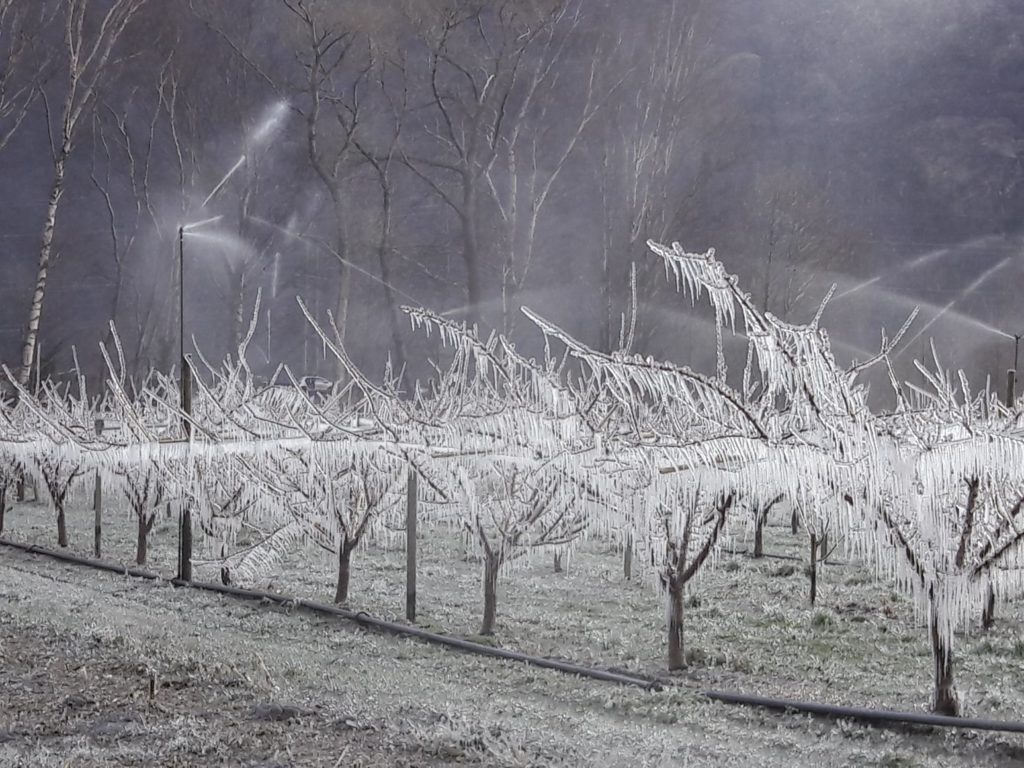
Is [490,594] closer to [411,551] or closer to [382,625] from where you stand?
[411,551]

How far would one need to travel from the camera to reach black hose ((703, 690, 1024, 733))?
6.28m

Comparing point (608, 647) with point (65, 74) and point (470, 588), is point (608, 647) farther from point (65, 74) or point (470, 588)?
point (65, 74)

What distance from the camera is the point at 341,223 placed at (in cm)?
2686

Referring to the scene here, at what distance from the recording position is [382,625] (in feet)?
33.7

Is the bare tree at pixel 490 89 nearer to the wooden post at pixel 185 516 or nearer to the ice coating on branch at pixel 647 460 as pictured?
the wooden post at pixel 185 516

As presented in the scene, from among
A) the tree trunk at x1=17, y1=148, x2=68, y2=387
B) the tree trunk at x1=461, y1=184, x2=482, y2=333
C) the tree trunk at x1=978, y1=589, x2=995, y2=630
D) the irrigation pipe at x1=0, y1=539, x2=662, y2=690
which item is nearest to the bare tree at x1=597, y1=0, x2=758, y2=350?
the tree trunk at x1=461, y1=184, x2=482, y2=333

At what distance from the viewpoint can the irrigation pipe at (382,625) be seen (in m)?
8.25

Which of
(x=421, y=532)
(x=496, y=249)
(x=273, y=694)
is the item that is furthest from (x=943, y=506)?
(x=496, y=249)

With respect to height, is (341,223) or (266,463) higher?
(341,223)

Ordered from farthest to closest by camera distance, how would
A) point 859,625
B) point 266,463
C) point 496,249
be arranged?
1. point 496,249
2. point 266,463
3. point 859,625

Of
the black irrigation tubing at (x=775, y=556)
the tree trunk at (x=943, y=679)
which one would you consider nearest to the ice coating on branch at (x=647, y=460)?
the tree trunk at (x=943, y=679)

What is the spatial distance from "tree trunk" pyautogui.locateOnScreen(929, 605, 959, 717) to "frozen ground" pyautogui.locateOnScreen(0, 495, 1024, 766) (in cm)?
42

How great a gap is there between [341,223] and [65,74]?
16650mm

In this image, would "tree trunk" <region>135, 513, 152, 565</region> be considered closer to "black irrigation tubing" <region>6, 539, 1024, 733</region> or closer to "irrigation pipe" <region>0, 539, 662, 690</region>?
"irrigation pipe" <region>0, 539, 662, 690</region>
